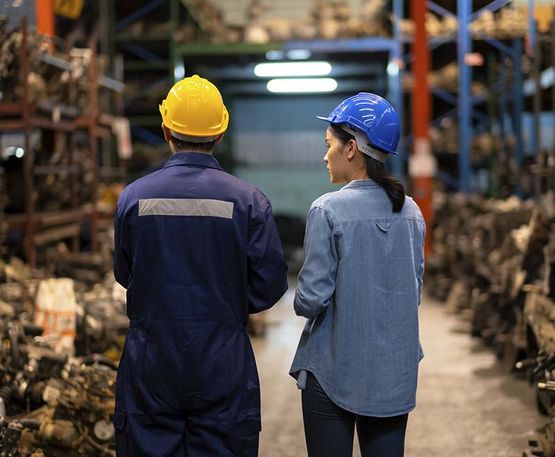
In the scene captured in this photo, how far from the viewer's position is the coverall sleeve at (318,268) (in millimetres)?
2881

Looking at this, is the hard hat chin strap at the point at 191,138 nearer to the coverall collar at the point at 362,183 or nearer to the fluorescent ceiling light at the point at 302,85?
the coverall collar at the point at 362,183

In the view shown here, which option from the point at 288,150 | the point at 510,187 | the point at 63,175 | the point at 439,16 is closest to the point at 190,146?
the point at 63,175

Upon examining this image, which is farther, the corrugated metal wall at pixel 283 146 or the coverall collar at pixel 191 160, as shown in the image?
the corrugated metal wall at pixel 283 146

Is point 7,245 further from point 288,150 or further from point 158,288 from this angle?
point 288,150

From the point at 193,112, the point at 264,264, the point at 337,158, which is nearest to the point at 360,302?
the point at 264,264

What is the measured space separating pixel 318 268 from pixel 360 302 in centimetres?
17

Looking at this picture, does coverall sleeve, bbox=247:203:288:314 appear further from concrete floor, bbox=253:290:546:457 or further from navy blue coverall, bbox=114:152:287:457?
concrete floor, bbox=253:290:546:457

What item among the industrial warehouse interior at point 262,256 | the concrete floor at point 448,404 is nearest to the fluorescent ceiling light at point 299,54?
the industrial warehouse interior at point 262,256

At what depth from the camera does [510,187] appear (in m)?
12.4

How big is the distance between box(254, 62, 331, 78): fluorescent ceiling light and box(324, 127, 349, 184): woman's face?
12884mm

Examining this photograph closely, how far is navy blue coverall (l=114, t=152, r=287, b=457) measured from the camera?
2.85 m

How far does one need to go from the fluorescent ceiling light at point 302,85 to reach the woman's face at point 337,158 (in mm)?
14377

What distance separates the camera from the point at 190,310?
285cm

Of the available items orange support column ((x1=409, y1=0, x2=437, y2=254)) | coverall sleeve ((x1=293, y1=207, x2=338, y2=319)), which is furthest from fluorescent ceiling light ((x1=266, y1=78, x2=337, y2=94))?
coverall sleeve ((x1=293, y1=207, x2=338, y2=319))
